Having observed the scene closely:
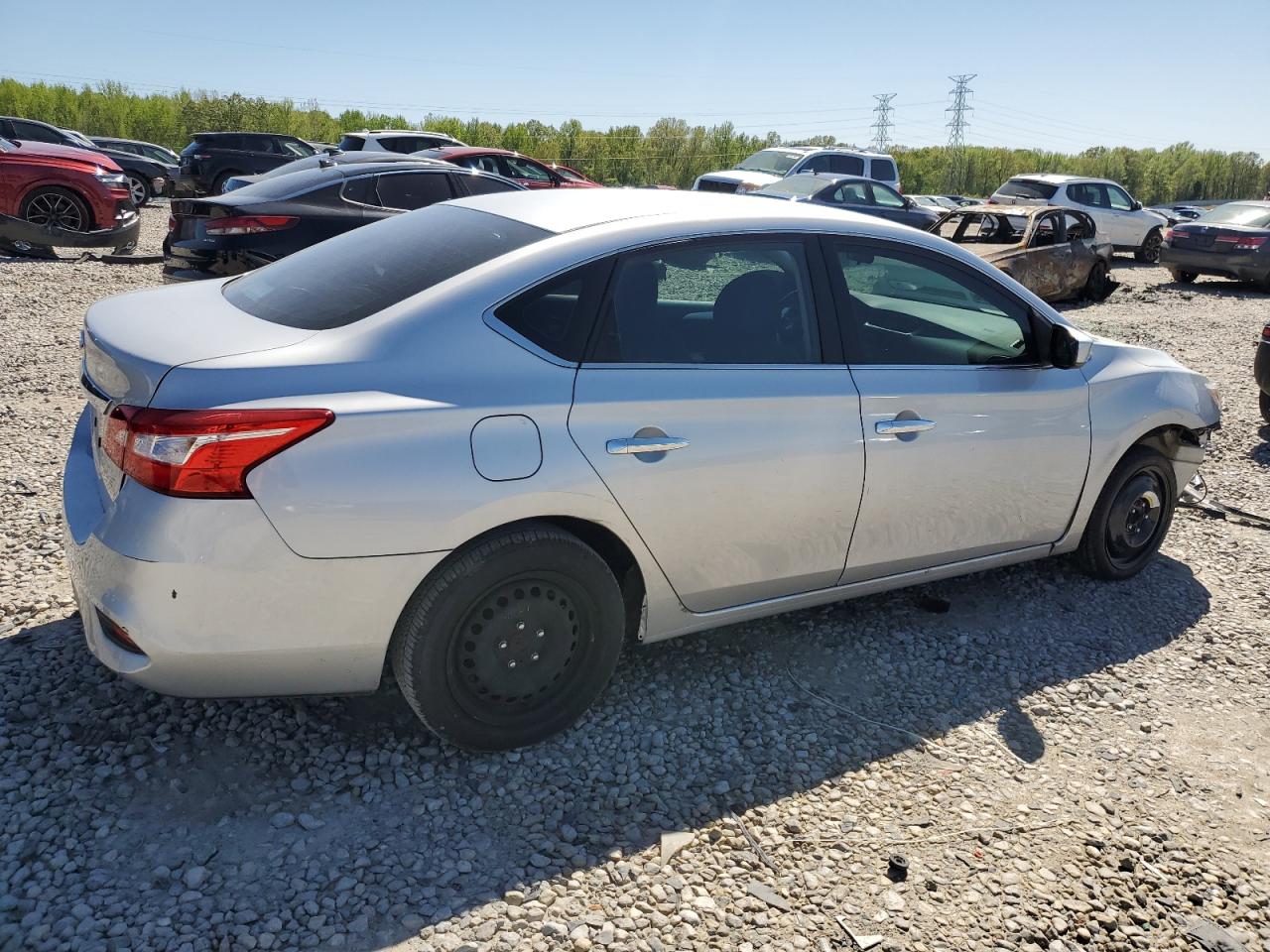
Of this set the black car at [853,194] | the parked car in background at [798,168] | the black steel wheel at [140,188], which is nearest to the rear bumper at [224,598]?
the black car at [853,194]

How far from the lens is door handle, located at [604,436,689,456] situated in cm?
300

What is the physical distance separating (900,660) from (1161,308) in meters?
12.5

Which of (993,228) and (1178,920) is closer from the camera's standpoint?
(1178,920)

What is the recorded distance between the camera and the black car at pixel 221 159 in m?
21.0

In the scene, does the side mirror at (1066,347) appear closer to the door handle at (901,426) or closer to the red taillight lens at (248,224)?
the door handle at (901,426)

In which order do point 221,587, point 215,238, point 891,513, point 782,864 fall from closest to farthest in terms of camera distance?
point 221,587 < point 782,864 < point 891,513 < point 215,238

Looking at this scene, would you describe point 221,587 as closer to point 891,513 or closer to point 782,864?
point 782,864

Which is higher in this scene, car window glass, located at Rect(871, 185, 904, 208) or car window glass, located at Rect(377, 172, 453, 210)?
car window glass, located at Rect(871, 185, 904, 208)

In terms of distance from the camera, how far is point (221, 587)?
101 inches

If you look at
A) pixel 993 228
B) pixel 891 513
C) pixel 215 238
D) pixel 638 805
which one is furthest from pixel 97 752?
pixel 993 228

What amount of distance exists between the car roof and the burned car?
9.18 metres

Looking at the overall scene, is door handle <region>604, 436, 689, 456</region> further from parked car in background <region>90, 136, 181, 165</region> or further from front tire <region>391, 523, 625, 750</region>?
parked car in background <region>90, 136, 181, 165</region>

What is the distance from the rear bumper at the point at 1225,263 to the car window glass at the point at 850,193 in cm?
522

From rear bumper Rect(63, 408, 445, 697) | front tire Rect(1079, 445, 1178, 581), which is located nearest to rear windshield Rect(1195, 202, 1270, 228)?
front tire Rect(1079, 445, 1178, 581)
